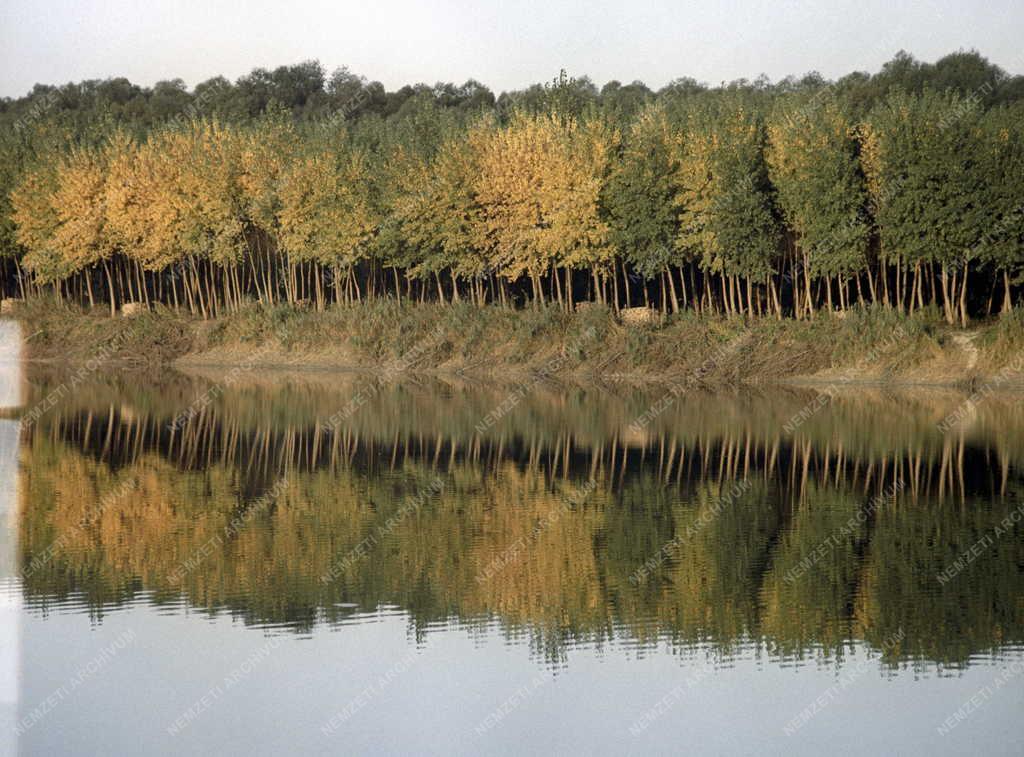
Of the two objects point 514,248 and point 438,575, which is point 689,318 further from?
point 438,575

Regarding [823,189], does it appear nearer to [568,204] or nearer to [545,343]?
[568,204]

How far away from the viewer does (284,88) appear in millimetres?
124188

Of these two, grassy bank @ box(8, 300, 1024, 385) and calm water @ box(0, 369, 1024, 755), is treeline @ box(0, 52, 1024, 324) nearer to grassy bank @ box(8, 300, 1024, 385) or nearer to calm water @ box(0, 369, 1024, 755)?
grassy bank @ box(8, 300, 1024, 385)

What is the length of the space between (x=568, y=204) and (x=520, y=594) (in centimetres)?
3716

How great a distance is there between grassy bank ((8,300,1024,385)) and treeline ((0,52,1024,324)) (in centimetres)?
209

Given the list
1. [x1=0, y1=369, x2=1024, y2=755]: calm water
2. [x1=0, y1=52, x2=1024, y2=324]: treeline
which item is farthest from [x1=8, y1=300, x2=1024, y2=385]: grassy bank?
[x1=0, y1=369, x2=1024, y2=755]: calm water

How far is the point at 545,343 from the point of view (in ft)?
170

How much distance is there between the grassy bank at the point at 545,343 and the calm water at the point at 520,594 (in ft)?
45.7

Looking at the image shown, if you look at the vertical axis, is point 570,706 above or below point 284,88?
below

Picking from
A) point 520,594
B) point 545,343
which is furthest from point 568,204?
point 520,594

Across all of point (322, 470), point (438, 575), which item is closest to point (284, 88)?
point (322, 470)

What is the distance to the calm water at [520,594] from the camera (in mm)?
12055

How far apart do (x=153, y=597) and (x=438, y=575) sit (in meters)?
3.29

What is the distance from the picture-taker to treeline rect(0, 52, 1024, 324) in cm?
4597
